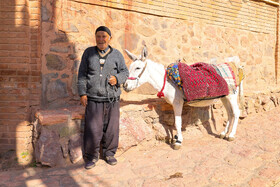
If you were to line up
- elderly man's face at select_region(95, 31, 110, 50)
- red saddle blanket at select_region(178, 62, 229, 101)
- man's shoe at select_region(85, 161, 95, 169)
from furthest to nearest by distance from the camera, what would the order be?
red saddle blanket at select_region(178, 62, 229, 101)
man's shoe at select_region(85, 161, 95, 169)
elderly man's face at select_region(95, 31, 110, 50)

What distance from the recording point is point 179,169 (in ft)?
10.1

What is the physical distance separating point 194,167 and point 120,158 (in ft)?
3.81

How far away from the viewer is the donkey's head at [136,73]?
3365mm

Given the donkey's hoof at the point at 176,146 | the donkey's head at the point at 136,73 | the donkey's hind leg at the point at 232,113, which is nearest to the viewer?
the donkey's head at the point at 136,73

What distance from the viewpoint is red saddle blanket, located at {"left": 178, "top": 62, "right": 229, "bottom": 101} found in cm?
353

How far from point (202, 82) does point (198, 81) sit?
87 mm

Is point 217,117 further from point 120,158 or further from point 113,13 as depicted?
point 113,13

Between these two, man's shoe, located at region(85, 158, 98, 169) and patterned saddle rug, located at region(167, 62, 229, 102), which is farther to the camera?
patterned saddle rug, located at region(167, 62, 229, 102)

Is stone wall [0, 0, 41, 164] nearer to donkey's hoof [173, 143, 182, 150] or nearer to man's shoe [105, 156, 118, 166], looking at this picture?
man's shoe [105, 156, 118, 166]

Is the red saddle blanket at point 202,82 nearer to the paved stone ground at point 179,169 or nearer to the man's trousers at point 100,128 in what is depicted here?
the paved stone ground at point 179,169

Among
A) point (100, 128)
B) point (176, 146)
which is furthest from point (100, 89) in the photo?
point (176, 146)

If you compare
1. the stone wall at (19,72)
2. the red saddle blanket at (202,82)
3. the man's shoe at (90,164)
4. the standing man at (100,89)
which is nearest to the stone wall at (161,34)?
the stone wall at (19,72)

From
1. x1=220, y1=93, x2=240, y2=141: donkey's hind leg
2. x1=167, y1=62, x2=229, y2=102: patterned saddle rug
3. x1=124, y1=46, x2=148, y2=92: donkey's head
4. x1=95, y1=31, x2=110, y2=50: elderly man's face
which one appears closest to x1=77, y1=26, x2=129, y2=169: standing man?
x1=95, y1=31, x2=110, y2=50: elderly man's face

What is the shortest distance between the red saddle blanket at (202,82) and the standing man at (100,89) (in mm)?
1060
